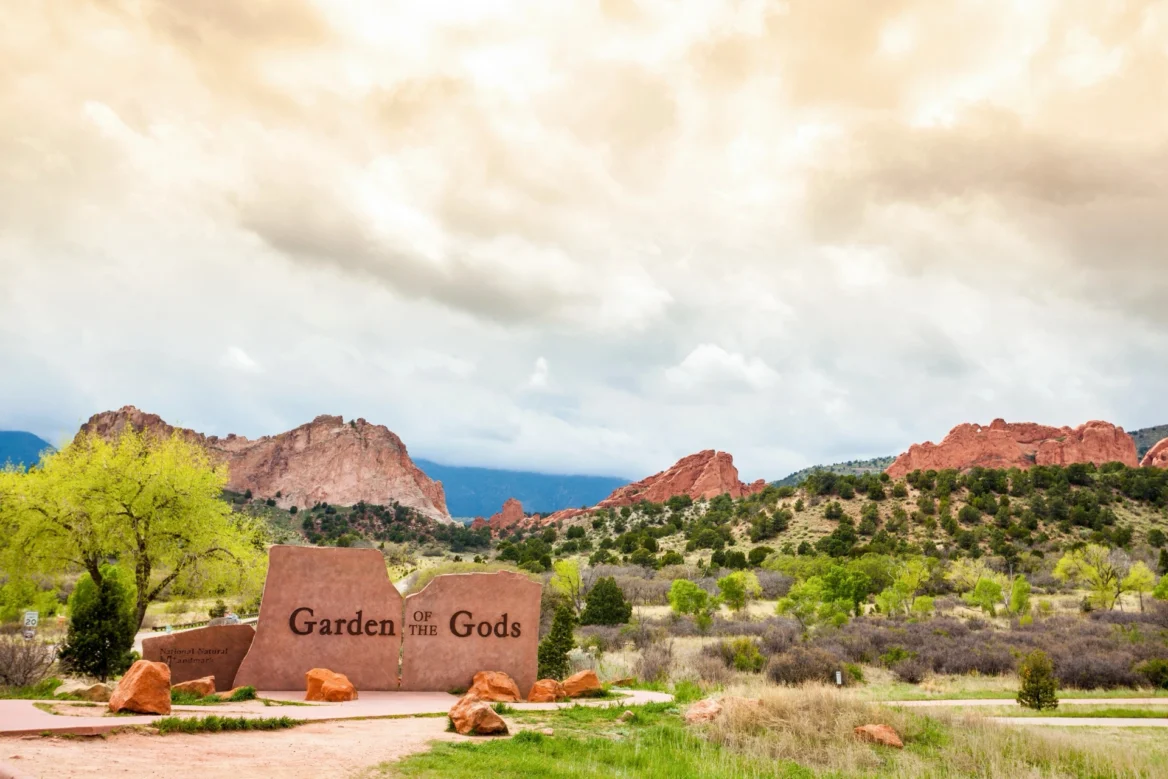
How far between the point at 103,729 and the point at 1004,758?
12231 millimetres

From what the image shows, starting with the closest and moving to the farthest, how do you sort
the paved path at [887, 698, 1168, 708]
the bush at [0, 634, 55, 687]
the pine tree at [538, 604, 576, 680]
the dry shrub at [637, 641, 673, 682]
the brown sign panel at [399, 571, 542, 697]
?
1. the bush at [0, 634, 55, 687]
2. the brown sign panel at [399, 571, 542, 697]
3. the paved path at [887, 698, 1168, 708]
4. the pine tree at [538, 604, 576, 680]
5. the dry shrub at [637, 641, 673, 682]

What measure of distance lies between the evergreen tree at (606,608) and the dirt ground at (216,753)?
82.8 feet

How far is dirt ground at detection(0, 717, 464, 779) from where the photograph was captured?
6.82m

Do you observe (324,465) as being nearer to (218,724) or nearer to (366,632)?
(366,632)

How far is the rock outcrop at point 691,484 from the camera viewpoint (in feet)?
440

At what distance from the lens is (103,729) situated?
832cm

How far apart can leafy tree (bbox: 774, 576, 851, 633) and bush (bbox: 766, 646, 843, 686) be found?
818 centimetres

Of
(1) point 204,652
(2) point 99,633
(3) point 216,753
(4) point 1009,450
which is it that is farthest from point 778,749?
(4) point 1009,450

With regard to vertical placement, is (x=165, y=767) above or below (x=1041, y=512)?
below

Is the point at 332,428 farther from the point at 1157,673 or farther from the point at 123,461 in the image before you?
the point at 1157,673

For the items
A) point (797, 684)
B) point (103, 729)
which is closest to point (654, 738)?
point (103, 729)

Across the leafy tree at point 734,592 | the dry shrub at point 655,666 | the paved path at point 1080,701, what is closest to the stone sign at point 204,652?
the dry shrub at point 655,666

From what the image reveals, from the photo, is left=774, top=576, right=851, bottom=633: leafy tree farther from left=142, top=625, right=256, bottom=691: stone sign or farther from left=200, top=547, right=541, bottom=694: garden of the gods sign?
left=142, top=625, right=256, bottom=691: stone sign

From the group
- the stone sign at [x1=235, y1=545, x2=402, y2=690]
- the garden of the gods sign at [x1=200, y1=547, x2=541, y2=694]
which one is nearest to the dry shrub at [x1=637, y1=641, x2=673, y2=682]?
the garden of the gods sign at [x1=200, y1=547, x2=541, y2=694]
